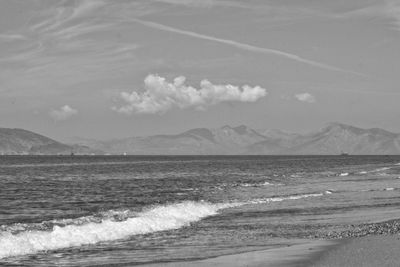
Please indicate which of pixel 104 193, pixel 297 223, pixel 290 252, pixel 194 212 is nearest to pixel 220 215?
pixel 194 212

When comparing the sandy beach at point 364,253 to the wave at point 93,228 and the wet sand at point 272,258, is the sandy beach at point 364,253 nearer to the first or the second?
the wet sand at point 272,258

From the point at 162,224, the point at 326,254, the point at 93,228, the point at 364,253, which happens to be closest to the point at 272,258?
the point at 326,254

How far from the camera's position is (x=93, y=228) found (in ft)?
99.3

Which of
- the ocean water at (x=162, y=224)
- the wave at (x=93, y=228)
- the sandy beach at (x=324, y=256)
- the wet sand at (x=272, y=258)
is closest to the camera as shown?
the sandy beach at (x=324, y=256)

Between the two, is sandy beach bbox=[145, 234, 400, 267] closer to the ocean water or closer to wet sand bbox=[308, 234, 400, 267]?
wet sand bbox=[308, 234, 400, 267]

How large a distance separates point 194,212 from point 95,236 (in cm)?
1285

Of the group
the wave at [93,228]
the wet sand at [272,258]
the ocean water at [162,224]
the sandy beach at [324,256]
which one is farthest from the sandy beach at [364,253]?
the wave at [93,228]

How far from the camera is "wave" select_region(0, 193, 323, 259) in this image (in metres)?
25.6

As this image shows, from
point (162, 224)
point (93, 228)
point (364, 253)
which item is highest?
point (93, 228)

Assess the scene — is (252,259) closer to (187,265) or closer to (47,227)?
(187,265)

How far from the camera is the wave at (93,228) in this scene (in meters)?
25.6

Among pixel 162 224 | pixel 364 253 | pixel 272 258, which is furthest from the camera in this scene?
pixel 162 224

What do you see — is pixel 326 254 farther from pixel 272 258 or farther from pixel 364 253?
pixel 272 258

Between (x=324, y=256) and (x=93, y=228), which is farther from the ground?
(x=93, y=228)
